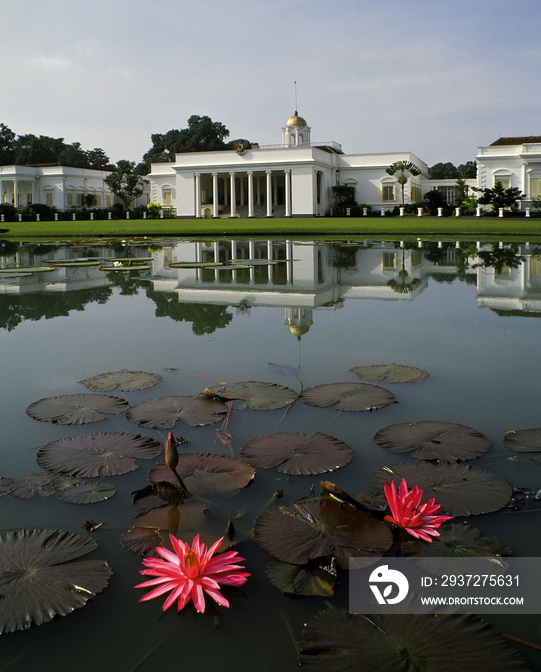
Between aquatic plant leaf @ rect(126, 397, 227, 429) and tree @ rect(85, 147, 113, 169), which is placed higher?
tree @ rect(85, 147, 113, 169)

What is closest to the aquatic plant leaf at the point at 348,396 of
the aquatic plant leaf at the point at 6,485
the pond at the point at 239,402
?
the pond at the point at 239,402

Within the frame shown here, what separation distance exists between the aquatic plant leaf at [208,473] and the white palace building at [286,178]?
38.9 meters

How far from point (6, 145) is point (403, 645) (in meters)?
85.0

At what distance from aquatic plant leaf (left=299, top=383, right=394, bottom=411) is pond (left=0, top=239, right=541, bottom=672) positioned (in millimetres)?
46

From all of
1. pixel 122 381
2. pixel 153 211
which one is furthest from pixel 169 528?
pixel 153 211

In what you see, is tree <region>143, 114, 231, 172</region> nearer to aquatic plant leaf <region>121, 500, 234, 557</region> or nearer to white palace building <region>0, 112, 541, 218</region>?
white palace building <region>0, 112, 541, 218</region>

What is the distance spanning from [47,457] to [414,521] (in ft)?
4.30

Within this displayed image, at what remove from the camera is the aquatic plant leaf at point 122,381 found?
2824 mm

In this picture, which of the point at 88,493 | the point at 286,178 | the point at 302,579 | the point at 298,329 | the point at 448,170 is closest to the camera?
the point at 302,579

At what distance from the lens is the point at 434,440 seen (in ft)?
7.02

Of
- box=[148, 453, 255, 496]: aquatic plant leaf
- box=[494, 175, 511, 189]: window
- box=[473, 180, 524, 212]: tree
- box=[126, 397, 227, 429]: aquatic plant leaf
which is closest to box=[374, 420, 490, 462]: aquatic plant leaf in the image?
box=[148, 453, 255, 496]: aquatic plant leaf

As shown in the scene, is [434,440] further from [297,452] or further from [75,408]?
[75,408]

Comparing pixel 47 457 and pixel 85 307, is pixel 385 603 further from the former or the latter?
pixel 85 307

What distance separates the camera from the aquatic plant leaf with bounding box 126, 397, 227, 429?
2379mm
